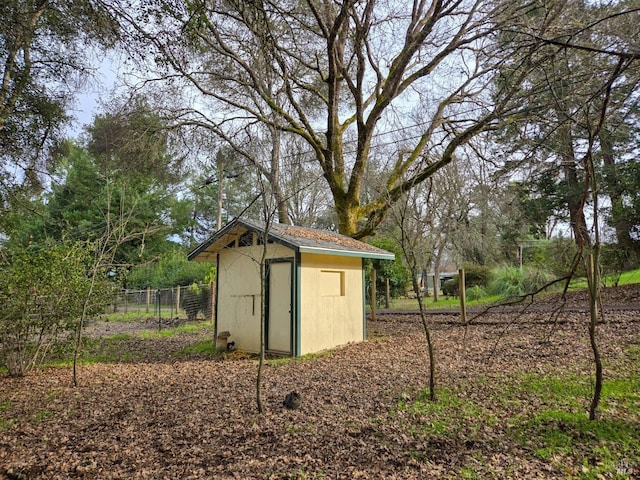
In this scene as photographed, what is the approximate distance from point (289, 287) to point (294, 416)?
384 cm

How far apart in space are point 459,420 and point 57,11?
6.93 metres

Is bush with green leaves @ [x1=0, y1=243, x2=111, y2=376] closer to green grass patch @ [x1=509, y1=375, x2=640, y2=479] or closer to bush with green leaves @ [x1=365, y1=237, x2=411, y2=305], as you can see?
green grass patch @ [x1=509, y1=375, x2=640, y2=479]

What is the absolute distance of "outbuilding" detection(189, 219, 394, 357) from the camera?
769 centimetres

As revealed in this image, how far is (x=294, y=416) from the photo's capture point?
413cm

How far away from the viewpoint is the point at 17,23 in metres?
4.40

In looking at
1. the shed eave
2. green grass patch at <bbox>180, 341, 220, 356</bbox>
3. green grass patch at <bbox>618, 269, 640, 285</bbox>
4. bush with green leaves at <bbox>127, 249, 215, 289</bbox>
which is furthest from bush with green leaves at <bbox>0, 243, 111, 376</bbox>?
green grass patch at <bbox>618, 269, 640, 285</bbox>

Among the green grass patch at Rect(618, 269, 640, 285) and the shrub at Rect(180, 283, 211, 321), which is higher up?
the green grass patch at Rect(618, 269, 640, 285)

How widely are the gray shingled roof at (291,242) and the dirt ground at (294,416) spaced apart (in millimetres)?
2102

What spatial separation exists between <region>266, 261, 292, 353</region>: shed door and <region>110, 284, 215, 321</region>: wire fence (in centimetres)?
664

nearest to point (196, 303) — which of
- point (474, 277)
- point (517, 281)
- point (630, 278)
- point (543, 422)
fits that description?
point (517, 281)

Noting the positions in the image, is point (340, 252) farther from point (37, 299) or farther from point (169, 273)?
point (169, 273)

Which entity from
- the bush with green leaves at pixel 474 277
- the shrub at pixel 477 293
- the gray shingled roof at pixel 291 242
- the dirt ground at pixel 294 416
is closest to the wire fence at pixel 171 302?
the gray shingled roof at pixel 291 242

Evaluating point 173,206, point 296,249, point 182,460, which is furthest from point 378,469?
point 173,206

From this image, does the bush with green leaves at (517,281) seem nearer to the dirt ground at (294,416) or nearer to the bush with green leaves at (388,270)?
the bush with green leaves at (388,270)
